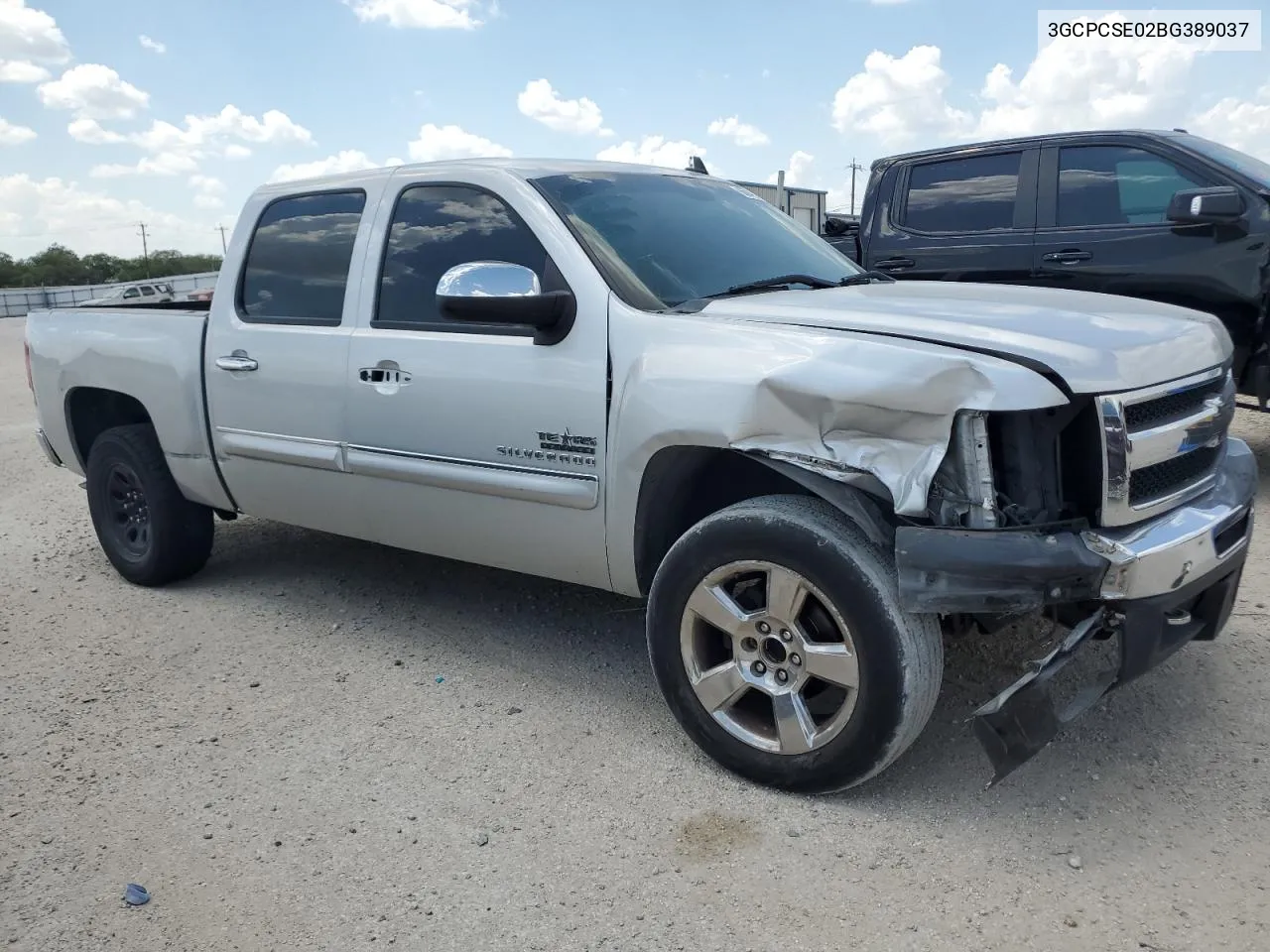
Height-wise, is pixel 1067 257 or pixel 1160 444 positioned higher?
pixel 1067 257

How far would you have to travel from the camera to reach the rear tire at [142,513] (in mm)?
4918

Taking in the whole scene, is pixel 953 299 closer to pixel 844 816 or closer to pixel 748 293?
pixel 748 293

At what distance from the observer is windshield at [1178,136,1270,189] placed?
5.88 m

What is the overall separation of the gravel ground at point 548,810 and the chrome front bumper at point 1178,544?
66 cm

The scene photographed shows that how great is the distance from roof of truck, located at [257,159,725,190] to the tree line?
72.0 meters

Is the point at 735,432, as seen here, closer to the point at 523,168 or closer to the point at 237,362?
the point at 523,168

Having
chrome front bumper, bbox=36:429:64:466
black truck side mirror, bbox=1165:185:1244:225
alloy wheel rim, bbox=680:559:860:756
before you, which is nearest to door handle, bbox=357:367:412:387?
alloy wheel rim, bbox=680:559:860:756

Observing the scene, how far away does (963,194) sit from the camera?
22.5ft

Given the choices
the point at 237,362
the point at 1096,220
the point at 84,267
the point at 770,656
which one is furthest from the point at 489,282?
the point at 84,267

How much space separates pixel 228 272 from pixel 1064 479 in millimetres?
3548

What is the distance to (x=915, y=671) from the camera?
2693mm

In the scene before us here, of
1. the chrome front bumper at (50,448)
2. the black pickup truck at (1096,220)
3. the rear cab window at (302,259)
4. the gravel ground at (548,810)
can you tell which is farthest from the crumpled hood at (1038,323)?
the chrome front bumper at (50,448)

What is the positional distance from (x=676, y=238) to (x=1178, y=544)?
1.88m

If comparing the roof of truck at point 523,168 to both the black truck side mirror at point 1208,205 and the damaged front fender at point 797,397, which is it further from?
the black truck side mirror at point 1208,205
